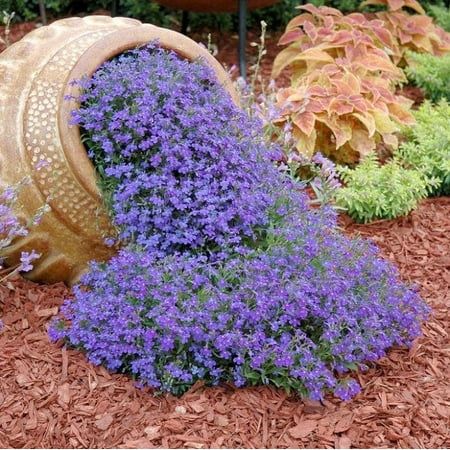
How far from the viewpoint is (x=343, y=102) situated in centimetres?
445

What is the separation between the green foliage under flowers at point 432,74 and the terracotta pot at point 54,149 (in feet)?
7.71

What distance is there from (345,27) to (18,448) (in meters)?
3.58

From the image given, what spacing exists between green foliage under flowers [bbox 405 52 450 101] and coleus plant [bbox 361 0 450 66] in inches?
7.4

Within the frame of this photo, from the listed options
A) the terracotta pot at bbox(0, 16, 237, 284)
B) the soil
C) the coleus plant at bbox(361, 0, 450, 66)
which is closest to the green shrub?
the coleus plant at bbox(361, 0, 450, 66)

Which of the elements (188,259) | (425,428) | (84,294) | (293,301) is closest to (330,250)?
(293,301)

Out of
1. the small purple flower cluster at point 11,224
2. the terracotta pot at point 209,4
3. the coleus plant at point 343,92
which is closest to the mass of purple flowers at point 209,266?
the small purple flower cluster at point 11,224

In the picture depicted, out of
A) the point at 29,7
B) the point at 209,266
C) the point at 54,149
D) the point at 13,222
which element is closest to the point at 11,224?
the point at 13,222

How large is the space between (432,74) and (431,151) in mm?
1017

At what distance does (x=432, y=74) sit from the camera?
17.2 feet

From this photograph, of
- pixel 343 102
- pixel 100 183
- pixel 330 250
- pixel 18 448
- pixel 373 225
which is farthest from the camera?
pixel 343 102

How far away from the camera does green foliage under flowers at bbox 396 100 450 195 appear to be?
170 inches

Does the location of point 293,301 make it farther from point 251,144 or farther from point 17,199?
point 17,199

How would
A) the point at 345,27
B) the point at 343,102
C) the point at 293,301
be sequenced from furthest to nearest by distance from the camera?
1. the point at 345,27
2. the point at 343,102
3. the point at 293,301

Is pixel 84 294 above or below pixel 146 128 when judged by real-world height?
below
